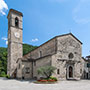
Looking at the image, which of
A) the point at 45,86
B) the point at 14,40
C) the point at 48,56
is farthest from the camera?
the point at 14,40

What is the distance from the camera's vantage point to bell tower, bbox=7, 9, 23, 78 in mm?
29362

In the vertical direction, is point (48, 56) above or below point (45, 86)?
above

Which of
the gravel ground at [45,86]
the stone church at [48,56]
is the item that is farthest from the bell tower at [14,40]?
the gravel ground at [45,86]

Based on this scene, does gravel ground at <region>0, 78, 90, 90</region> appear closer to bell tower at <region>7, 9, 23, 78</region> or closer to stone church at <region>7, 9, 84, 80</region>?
stone church at <region>7, 9, 84, 80</region>

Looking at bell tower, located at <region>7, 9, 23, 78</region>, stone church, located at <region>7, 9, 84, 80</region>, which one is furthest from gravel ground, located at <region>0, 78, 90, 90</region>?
bell tower, located at <region>7, 9, 23, 78</region>

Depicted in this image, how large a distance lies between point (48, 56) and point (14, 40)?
13545mm

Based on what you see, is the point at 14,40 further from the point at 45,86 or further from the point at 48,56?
the point at 45,86

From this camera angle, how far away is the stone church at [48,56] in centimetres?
2273

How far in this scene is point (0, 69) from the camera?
1612 inches

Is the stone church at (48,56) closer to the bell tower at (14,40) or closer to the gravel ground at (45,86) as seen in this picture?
the bell tower at (14,40)

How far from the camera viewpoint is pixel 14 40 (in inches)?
1195

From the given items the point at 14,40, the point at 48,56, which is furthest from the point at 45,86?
the point at 14,40

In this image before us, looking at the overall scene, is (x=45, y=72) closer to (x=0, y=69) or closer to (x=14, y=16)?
(x=14, y=16)

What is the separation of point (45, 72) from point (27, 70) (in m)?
9.17
